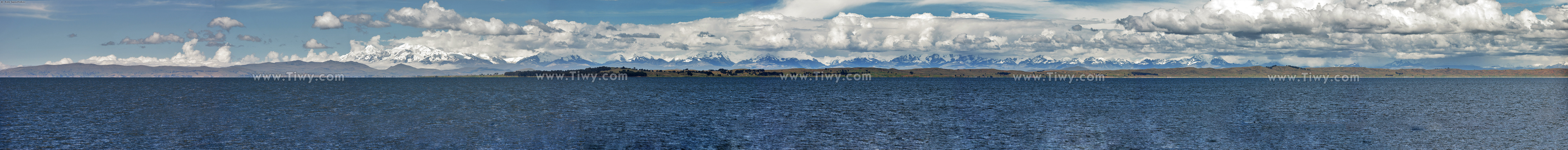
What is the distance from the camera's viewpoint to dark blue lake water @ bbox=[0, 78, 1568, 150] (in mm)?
41938

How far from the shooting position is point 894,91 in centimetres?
15588

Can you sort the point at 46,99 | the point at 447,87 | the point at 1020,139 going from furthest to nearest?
the point at 447,87, the point at 46,99, the point at 1020,139

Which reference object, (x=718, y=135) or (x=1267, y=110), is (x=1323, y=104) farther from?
(x=718, y=135)

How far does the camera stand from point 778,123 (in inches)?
2274

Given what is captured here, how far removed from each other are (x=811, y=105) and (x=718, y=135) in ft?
129

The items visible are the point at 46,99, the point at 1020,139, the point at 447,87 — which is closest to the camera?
the point at 1020,139

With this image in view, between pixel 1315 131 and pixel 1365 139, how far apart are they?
5684 mm

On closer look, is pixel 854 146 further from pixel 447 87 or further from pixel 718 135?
pixel 447 87

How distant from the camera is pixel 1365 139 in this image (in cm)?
4488

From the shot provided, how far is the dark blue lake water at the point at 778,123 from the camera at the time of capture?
1651 inches

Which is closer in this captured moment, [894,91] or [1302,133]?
[1302,133]

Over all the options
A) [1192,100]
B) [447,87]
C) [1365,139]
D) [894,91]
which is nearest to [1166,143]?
[1365,139]

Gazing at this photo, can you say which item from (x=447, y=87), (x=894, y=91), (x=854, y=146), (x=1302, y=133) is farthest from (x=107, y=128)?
(x=447, y=87)

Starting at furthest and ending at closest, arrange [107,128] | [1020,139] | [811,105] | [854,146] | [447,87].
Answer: [447,87]
[811,105]
[107,128]
[1020,139]
[854,146]
